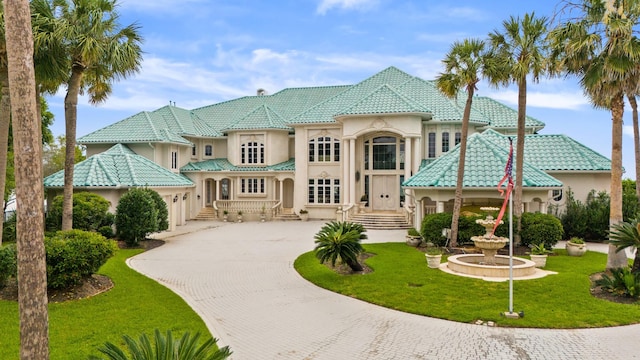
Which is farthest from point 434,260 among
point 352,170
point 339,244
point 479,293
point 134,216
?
point 352,170

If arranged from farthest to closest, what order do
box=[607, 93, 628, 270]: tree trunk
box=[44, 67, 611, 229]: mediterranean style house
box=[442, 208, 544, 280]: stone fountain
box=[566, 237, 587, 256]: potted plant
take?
box=[44, 67, 611, 229]: mediterranean style house, box=[566, 237, 587, 256]: potted plant, box=[442, 208, 544, 280]: stone fountain, box=[607, 93, 628, 270]: tree trunk

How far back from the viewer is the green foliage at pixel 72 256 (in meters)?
12.4

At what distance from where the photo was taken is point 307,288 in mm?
14953

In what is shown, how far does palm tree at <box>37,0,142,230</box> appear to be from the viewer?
1433 cm

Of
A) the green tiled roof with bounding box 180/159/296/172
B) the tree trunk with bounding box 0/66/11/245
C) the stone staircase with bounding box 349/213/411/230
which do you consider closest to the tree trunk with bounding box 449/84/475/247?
the stone staircase with bounding box 349/213/411/230

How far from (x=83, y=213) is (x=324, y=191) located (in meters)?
18.3

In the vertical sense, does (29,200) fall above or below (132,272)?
above

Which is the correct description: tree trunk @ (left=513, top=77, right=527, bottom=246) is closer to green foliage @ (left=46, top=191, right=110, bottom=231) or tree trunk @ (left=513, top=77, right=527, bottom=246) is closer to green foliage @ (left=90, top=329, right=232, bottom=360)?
green foliage @ (left=90, top=329, right=232, bottom=360)

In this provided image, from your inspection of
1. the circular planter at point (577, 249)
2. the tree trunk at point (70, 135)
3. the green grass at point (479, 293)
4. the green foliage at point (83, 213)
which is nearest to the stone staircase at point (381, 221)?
the green grass at point (479, 293)

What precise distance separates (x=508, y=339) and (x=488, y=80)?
12685 mm

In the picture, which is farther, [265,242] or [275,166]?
[275,166]

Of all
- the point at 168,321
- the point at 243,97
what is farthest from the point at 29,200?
the point at 243,97

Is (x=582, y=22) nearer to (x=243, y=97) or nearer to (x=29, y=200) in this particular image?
(x=29, y=200)

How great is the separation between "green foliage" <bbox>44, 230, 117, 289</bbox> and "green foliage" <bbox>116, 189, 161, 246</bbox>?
8.95m
